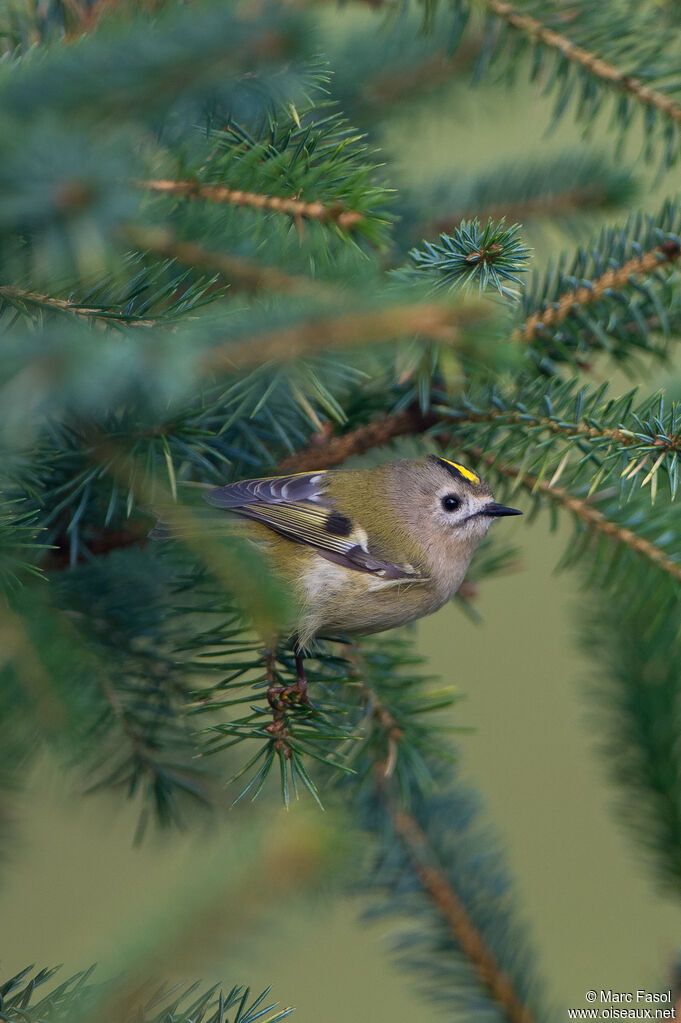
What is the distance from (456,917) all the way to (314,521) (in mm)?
486

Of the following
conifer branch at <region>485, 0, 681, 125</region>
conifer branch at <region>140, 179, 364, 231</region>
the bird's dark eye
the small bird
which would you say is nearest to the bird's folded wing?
the small bird

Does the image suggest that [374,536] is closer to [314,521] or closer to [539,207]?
[314,521]

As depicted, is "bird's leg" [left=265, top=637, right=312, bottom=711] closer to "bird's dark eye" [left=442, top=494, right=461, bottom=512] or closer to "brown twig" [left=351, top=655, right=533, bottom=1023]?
"brown twig" [left=351, top=655, right=533, bottom=1023]

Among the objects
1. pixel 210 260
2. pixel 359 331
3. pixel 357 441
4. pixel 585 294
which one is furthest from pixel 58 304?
pixel 585 294

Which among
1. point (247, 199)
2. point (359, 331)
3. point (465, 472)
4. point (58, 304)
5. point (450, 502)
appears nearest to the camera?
point (359, 331)

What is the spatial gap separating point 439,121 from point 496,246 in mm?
598

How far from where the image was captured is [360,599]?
1.08 m

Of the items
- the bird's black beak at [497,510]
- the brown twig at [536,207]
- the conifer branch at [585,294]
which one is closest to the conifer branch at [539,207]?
the brown twig at [536,207]

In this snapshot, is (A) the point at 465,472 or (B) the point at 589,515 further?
(A) the point at 465,472

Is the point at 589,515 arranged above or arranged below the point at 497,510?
above

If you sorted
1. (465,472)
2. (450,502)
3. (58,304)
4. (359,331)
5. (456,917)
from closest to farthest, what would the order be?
(359,331), (58,304), (456,917), (465,472), (450,502)

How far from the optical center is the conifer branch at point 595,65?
0.82 meters

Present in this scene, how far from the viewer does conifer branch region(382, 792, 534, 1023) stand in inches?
29.0

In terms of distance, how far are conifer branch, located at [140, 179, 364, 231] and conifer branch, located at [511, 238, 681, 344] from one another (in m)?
0.26
